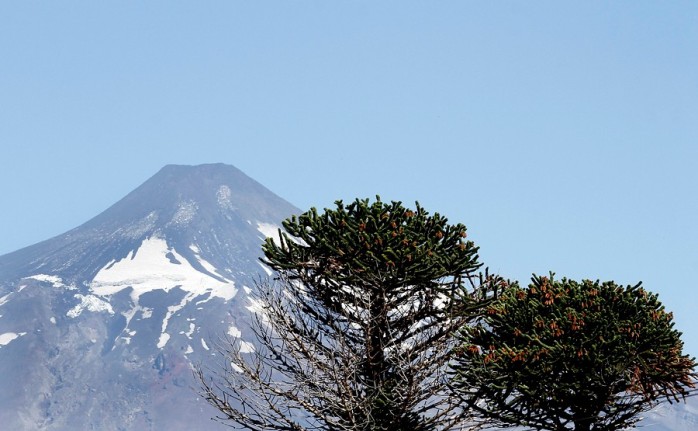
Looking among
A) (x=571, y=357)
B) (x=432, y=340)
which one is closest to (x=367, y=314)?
(x=432, y=340)

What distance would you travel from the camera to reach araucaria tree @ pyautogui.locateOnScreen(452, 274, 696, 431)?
2852cm

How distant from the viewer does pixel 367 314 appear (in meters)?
29.0

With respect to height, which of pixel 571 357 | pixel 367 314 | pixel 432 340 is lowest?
pixel 571 357

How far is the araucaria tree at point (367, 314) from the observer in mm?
28422

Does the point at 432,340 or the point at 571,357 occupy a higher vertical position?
the point at 432,340

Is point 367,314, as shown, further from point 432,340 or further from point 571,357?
point 571,357

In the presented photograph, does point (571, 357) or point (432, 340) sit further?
point (432, 340)

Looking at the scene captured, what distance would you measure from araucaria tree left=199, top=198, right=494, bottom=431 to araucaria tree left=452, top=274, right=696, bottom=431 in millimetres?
1021

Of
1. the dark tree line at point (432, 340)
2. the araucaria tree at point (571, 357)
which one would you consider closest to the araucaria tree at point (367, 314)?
the dark tree line at point (432, 340)

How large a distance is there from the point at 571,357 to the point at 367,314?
5701 mm

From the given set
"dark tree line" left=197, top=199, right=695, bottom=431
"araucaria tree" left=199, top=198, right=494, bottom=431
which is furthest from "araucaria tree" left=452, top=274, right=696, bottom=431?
"araucaria tree" left=199, top=198, right=494, bottom=431

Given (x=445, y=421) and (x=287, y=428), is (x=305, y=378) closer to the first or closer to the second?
(x=287, y=428)

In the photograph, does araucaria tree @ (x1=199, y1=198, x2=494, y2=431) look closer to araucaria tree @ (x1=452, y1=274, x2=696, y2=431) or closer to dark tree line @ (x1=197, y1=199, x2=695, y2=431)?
dark tree line @ (x1=197, y1=199, x2=695, y2=431)

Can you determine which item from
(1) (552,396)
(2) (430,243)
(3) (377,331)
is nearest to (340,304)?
(3) (377,331)
